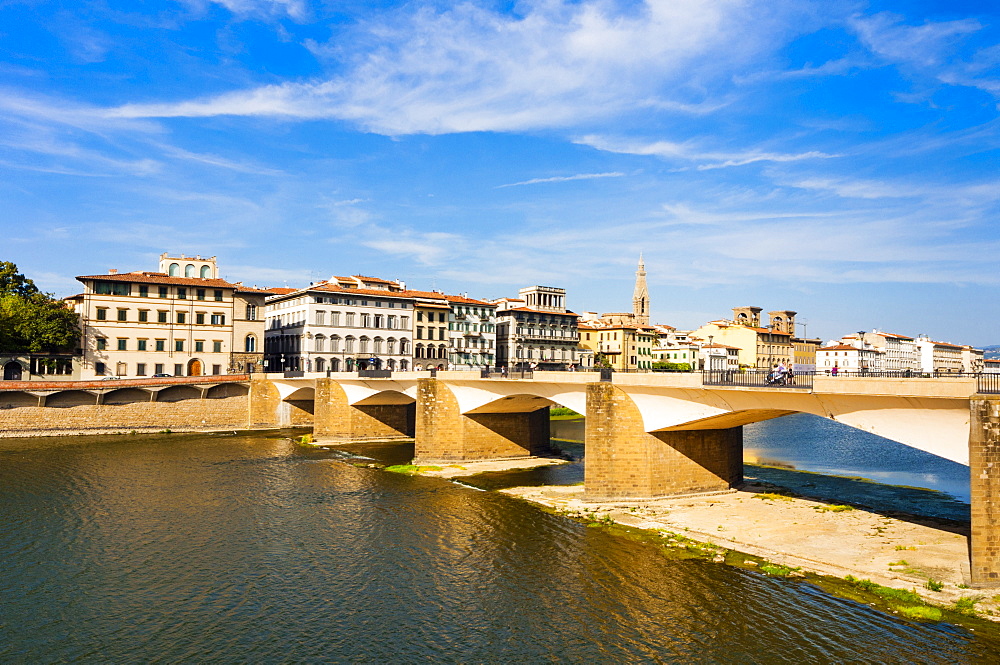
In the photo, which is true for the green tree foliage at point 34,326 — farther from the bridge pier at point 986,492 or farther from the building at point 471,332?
the bridge pier at point 986,492

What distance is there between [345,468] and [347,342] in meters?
38.9

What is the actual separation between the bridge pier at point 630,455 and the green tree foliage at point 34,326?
59205 mm

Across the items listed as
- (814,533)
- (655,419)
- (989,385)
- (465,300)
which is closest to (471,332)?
(465,300)

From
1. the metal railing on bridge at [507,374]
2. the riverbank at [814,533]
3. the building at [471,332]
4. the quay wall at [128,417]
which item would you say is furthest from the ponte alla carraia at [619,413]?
the building at [471,332]

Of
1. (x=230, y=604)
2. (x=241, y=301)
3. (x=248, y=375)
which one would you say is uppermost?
(x=241, y=301)

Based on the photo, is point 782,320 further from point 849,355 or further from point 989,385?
point 989,385

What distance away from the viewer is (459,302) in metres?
96.9

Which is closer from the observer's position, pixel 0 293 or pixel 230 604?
pixel 230 604

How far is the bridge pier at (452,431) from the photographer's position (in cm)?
4631

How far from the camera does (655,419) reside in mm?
32781

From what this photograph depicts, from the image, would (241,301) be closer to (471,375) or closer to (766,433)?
(471,375)

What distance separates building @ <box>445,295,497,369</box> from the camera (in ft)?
315

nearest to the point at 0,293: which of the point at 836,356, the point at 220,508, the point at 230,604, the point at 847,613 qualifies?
the point at 220,508

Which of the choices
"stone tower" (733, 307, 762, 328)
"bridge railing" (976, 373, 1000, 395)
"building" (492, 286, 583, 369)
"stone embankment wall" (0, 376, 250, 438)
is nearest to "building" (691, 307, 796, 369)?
"stone tower" (733, 307, 762, 328)
